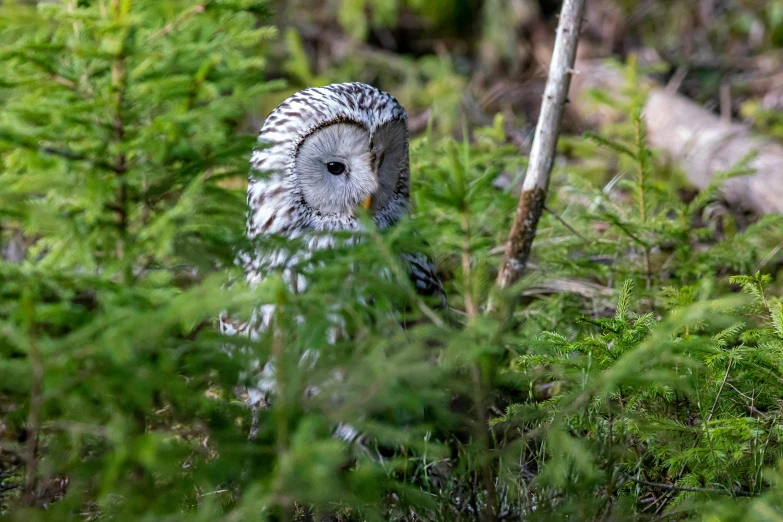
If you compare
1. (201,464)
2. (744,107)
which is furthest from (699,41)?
(201,464)

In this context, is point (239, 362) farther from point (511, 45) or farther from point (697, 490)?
point (511, 45)

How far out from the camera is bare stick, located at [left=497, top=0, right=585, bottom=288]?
11.8 feet

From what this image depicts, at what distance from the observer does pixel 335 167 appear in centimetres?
348

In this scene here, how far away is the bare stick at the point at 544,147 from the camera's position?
141 inches

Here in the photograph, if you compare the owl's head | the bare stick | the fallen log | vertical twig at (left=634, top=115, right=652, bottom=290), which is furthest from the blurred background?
the owl's head

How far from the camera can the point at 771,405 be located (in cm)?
285

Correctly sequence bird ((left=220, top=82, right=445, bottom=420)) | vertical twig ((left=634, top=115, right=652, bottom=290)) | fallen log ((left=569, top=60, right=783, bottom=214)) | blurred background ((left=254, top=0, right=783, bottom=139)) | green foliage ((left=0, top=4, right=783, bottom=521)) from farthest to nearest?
blurred background ((left=254, top=0, right=783, bottom=139)) → fallen log ((left=569, top=60, right=783, bottom=214)) → vertical twig ((left=634, top=115, right=652, bottom=290)) → bird ((left=220, top=82, right=445, bottom=420)) → green foliage ((left=0, top=4, right=783, bottom=521))

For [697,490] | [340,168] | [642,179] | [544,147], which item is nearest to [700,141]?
[642,179]

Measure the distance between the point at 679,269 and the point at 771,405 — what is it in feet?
4.37

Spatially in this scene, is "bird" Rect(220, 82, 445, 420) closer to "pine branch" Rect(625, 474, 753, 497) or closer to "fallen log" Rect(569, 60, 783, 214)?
"pine branch" Rect(625, 474, 753, 497)

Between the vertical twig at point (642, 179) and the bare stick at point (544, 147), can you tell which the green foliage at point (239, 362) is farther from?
the vertical twig at point (642, 179)

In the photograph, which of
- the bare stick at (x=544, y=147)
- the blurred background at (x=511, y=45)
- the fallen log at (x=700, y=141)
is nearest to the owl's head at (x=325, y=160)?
the bare stick at (x=544, y=147)

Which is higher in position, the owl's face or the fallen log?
the owl's face

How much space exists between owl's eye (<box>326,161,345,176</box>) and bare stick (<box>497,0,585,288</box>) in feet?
2.68
